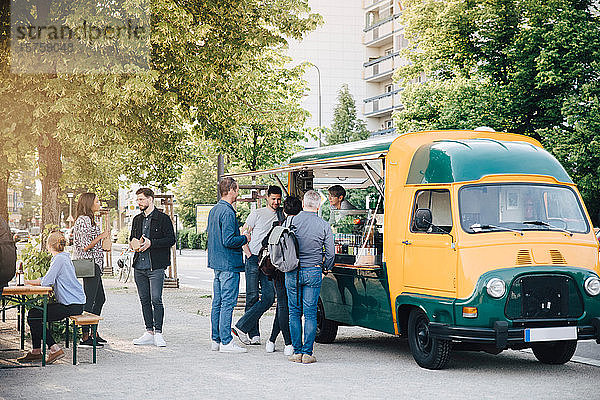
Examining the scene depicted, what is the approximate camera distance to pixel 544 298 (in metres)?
9.34

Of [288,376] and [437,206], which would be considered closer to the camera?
[288,376]

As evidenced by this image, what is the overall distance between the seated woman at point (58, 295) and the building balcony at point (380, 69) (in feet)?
192

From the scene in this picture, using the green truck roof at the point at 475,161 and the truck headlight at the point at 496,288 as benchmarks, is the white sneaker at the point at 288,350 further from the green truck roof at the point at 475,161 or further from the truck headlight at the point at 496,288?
the truck headlight at the point at 496,288

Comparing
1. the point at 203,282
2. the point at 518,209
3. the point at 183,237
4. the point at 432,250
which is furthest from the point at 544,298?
the point at 183,237

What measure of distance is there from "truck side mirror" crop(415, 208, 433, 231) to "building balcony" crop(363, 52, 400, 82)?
191ft

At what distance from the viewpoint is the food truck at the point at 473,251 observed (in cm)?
921

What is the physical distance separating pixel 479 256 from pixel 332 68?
2619 inches

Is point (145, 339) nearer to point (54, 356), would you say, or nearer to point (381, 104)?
point (54, 356)

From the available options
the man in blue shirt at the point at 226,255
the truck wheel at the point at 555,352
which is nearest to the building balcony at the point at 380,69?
the man in blue shirt at the point at 226,255

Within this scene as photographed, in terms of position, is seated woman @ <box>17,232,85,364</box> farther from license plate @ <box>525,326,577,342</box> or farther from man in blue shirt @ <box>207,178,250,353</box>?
license plate @ <box>525,326,577,342</box>

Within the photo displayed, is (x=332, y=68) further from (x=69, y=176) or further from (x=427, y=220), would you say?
(x=427, y=220)

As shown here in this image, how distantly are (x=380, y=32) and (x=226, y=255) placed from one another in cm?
6240

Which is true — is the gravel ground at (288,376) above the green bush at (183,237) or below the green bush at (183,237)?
below

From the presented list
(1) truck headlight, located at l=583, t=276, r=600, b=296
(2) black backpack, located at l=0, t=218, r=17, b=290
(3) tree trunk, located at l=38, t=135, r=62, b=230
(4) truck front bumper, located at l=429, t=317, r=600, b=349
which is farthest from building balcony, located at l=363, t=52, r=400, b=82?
(2) black backpack, located at l=0, t=218, r=17, b=290
